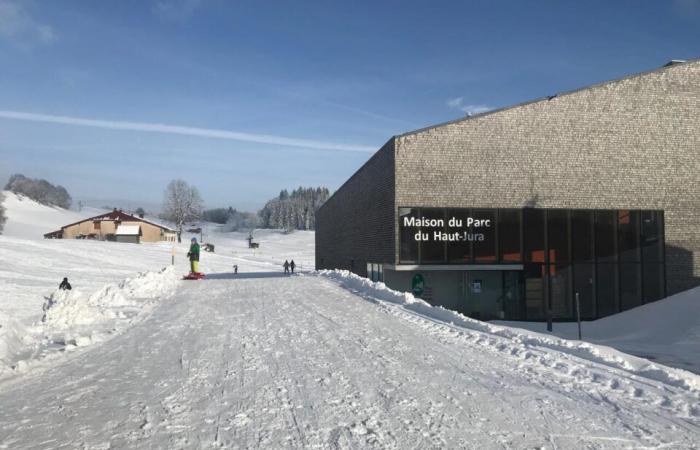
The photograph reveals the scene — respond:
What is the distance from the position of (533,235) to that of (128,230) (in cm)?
8097

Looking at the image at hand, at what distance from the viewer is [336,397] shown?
21.8 feet

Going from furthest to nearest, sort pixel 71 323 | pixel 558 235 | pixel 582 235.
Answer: pixel 582 235 → pixel 558 235 → pixel 71 323

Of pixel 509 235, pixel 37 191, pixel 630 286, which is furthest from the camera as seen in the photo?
pixel 37 191

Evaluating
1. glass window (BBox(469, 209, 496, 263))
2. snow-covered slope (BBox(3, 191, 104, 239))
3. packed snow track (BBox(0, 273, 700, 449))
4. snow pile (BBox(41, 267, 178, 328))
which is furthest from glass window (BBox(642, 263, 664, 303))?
snow-covered slope (BBox(3, 191, 104, 239))

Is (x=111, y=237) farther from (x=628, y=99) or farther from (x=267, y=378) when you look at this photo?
(x=267, y=378)

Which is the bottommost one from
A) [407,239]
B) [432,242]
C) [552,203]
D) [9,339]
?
[9,339]

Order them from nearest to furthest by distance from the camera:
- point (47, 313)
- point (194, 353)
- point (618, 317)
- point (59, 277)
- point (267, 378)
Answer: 1. point (267, 378)
2. point (194, 353)
3. point (47, 313)
4. point (618, 317)
5. point (59, 277)

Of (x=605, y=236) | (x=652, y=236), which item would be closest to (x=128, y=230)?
(x=605, y=236)

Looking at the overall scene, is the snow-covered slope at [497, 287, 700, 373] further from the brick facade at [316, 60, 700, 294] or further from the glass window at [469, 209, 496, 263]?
the brick facade at [316, 60, 700, 294]

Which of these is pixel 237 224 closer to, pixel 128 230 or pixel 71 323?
pixel 128 230

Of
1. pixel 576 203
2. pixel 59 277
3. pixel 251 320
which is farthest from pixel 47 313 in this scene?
pixel 59 277

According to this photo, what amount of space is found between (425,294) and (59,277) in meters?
32.0

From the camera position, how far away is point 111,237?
9062cm

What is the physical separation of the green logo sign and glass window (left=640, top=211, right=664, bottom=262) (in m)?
11.5
